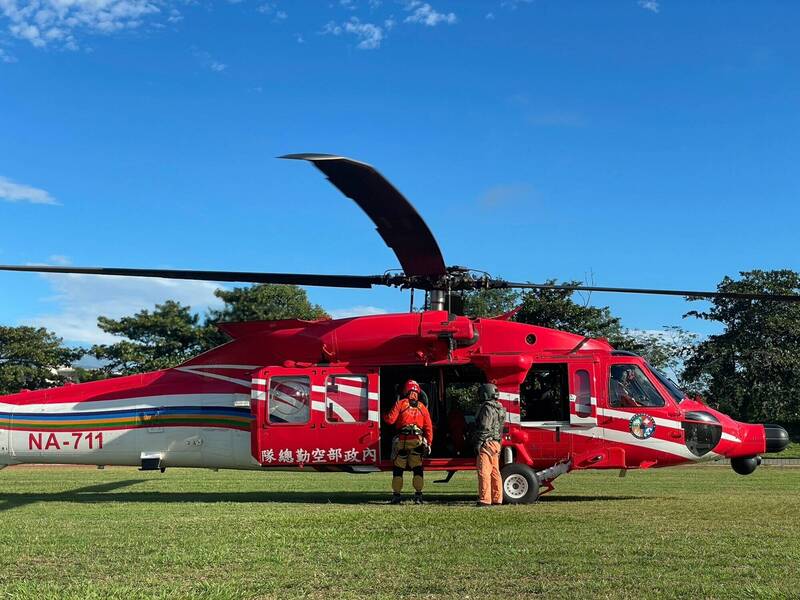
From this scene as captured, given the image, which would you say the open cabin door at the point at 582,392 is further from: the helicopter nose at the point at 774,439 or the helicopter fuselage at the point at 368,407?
the helicopter nose at the point at 774,439

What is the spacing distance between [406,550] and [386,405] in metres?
7.01

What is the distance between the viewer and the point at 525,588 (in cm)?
571

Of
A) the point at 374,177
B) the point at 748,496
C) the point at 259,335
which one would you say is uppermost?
the point at 374,177

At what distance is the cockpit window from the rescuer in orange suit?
3206mm

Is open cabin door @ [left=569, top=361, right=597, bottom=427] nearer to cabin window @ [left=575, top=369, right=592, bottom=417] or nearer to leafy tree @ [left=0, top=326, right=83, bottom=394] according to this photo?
cabin window @ [left=575, top=369, right=592, bottom=417]

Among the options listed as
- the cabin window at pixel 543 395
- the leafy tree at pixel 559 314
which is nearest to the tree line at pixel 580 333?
the leafy tree at pixel 559 314

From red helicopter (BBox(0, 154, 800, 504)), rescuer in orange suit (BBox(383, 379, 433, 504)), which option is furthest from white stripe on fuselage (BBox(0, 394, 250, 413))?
rescuer in orange suit (BBox(383, 379, 433, 504))

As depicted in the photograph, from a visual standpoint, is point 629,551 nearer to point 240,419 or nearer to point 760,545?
point 760,545

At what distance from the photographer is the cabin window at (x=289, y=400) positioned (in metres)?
13.4

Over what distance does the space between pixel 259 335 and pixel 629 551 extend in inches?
340

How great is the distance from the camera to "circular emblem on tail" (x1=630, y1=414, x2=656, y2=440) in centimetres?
1301

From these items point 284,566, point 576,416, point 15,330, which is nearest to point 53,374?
point 15,330

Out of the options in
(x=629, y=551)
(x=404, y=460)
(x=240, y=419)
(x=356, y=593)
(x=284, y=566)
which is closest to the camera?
(x=356, y=593)

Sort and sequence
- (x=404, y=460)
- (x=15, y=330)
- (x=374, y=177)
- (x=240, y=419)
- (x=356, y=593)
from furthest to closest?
(x=15, y=330), (x=240, y=419), (x=404, y=460), (x=374, y=177), (x=356, y=593)
